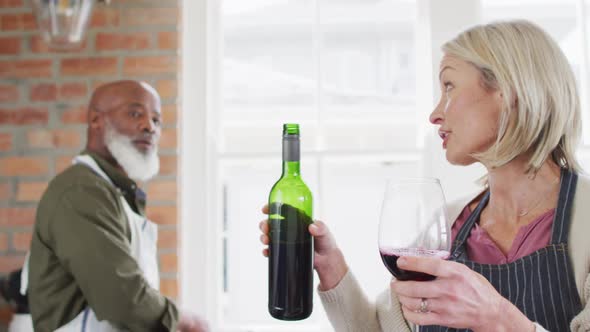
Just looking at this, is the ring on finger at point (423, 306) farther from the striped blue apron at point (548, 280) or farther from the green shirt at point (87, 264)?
the green shirt at point (87, 264)

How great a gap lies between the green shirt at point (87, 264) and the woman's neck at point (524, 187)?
98 cm

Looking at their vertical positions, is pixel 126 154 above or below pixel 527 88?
below

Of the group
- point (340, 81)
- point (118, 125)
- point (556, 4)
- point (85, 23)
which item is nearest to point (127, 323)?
point (118, 125)

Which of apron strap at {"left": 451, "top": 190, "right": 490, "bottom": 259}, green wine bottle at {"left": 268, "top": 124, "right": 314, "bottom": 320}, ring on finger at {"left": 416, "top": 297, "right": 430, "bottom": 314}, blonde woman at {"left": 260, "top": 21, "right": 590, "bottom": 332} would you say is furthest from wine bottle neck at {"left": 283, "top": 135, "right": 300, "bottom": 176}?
apron strap at {"left": 451, "top": 190, "right": 490, "bottom": 259}

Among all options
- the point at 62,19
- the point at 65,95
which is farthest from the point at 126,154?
the point at 62,19

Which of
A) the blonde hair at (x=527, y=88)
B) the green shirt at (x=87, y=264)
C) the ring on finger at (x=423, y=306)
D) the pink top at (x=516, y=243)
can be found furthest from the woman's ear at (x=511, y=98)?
the green shirt at (x=87, y=264)

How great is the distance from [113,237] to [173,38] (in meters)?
0.85

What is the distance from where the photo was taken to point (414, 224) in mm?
780

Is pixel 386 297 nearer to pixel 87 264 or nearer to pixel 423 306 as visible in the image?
pixel 423 306

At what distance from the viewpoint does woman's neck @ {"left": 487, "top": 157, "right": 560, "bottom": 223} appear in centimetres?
112

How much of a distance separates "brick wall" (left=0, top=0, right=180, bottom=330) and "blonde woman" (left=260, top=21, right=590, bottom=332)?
1075 mm

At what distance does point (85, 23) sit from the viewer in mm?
1257

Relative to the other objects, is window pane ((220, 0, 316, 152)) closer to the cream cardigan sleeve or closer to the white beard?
the white beard

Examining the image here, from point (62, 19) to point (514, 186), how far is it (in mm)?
1047
